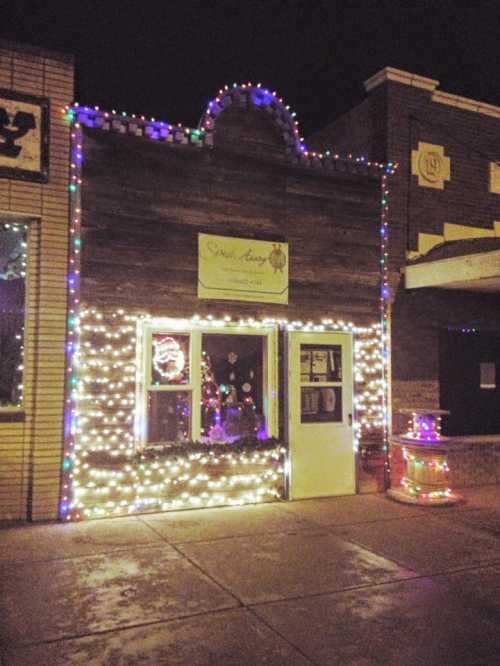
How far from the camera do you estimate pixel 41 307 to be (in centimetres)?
755

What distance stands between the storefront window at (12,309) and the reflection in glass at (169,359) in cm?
168

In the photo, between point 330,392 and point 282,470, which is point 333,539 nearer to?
point 282,470

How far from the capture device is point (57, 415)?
752 centimetres

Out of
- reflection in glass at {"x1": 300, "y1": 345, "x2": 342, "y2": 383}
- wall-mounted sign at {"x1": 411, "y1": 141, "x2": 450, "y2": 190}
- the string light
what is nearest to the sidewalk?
reflection in glass at {"x1": 300, "y1": 345, "x2": 342, "y2": 383}

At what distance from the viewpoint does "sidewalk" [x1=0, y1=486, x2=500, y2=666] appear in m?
4.24

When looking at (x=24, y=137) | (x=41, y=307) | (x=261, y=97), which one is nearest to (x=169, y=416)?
(x=41, y=307)

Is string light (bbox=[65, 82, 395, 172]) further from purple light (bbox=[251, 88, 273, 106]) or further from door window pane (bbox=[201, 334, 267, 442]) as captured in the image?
door window pane (bbox=[201, 334, 267, 442])

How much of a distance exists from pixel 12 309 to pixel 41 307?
0.42m

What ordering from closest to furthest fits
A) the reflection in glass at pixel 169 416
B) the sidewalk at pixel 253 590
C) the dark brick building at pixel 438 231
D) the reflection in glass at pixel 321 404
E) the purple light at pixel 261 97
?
1. the sidewalk at pixel 253 590
2. the reflection in glass at pixel 169 416
3. the purple light at pixel 261 97
4. the reflection in glass at pixel 321 404
5. the dark brick building at pixel 438 231

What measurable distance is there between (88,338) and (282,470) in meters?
3.27

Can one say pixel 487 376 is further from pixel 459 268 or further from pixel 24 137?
pixel 24 137

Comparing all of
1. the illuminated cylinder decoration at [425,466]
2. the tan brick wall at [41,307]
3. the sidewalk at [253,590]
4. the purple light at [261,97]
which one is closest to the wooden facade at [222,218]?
the purple light at [261,97]

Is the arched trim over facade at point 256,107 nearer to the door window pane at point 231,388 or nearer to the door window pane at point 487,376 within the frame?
the door window pane at point 231,388

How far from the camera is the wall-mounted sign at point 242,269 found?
8469mm
